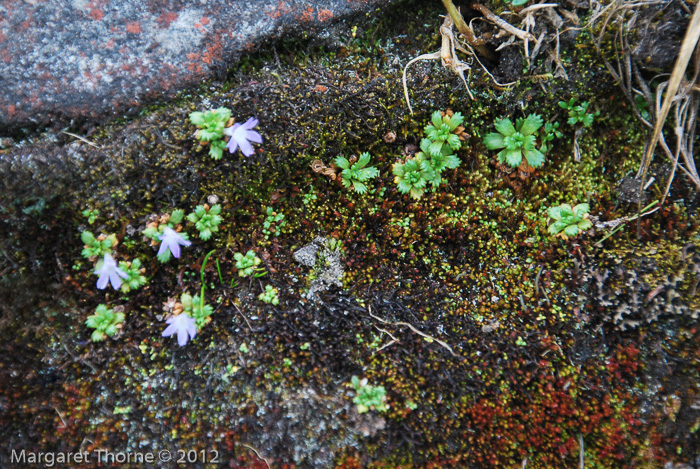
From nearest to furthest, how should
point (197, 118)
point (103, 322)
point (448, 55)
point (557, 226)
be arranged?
point (197, 118) → point (103, 322) → point (448, 55) → point (557, 226)

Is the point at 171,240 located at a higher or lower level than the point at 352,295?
higher

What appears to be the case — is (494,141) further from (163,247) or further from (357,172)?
(163,247)

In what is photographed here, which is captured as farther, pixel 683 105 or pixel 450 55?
pixel 450 55

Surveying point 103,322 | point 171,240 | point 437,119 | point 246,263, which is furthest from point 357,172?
point 103,322

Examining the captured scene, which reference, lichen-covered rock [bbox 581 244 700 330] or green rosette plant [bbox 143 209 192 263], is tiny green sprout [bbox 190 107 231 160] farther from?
lichen-covered rock [bbox 581 244 700 330]

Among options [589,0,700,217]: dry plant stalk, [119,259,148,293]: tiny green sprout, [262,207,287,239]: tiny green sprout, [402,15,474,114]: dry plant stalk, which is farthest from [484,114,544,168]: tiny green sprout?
[119,259,148,293]: tiny green sprout
